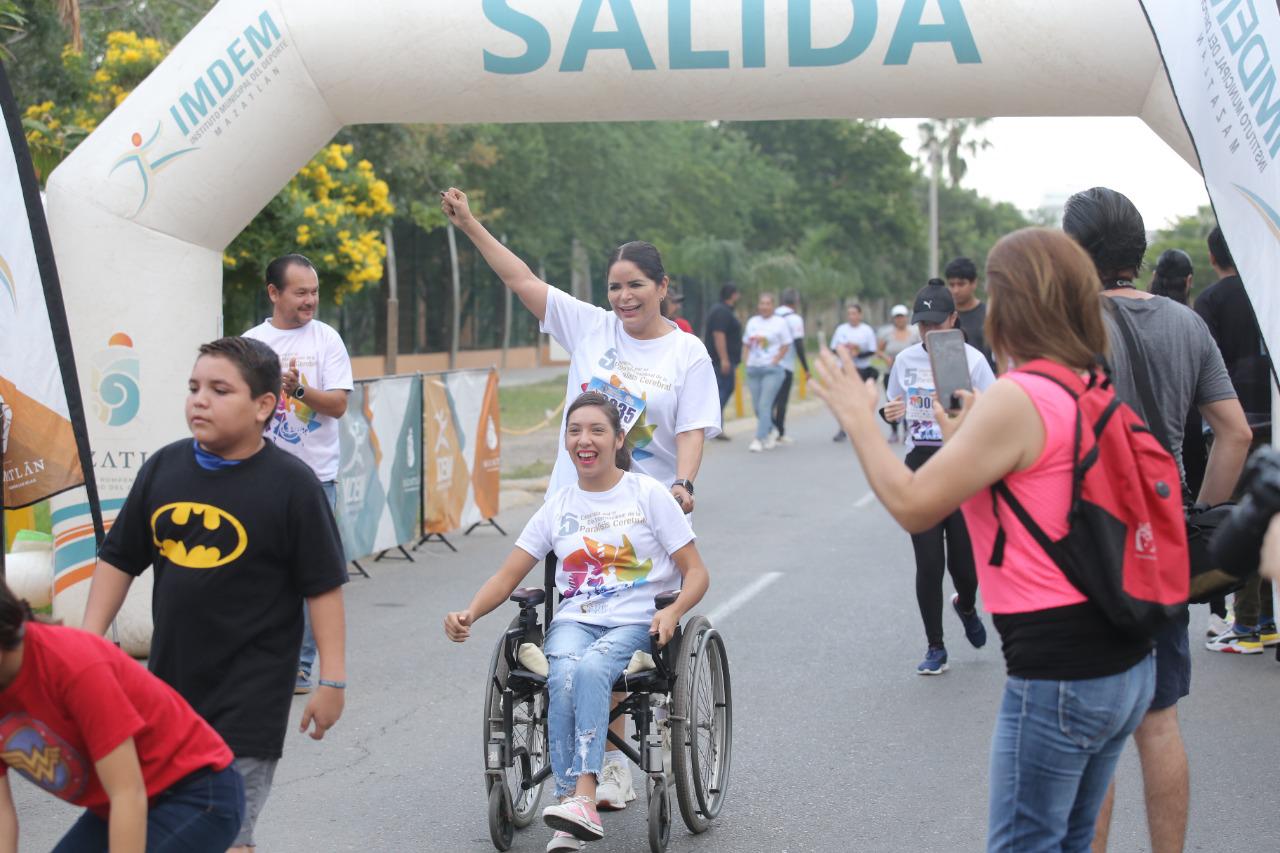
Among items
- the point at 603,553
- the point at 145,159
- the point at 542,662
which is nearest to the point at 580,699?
the point at 542,662

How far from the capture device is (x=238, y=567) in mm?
3631

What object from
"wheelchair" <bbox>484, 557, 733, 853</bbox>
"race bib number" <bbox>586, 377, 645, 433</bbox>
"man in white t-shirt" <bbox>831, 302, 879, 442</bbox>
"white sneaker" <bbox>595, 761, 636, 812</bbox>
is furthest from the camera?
"man in white t-shirt" <bbox>831, 302, 879, 442</bbox>

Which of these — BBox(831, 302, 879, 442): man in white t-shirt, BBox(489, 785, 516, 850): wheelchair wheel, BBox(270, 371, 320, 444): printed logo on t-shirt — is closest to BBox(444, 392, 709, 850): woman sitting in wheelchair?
BBox(489, 785, 516, 850): wheelchair wheel

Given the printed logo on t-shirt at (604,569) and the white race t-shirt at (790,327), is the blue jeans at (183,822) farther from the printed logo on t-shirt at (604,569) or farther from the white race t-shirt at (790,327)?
the white race t-shirt at (790,327)

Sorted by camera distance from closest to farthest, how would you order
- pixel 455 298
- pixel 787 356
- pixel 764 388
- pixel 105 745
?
pixel 105 745, pixel 764 388, pixel 787 356, pixel 455 298

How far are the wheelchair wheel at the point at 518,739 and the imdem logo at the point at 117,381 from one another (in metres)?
3.03

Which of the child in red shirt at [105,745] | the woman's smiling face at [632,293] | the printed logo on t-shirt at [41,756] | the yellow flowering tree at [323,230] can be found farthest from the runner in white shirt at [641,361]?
the yellow flowering tree at [323,230]

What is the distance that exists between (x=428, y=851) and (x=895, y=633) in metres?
4.12

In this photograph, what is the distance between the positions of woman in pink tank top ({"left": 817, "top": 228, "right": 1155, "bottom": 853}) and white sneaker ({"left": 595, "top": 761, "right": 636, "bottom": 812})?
240 cm

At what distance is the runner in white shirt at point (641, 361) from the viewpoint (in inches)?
226

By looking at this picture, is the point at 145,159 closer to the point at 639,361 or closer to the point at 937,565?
the point at 639,361

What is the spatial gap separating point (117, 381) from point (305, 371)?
3.47 ft

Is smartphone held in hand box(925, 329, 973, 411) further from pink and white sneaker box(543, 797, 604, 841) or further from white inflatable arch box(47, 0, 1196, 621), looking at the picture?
white inflatable arch box(47, 0, 1196, 621)

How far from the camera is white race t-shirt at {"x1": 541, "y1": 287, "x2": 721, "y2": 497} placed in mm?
5793
